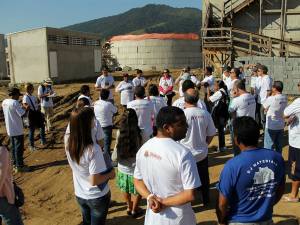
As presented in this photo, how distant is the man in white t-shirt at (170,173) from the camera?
313cm

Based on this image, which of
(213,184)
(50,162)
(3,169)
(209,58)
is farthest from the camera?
(209,58)

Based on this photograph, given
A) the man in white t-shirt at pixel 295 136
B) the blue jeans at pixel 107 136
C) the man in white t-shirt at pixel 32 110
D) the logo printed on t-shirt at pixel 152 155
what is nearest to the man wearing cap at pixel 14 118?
the man in white t-shirt at pixel 32 110

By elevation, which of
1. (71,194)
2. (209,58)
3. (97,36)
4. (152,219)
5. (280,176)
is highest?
(97,36)

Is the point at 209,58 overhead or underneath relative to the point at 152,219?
overhead

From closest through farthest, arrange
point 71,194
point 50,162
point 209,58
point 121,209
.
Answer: point 121,209 < point 71,194 < point 50,162 < point 209,58

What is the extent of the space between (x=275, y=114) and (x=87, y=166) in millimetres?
4335

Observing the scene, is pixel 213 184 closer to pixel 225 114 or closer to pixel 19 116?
pixel 225 114

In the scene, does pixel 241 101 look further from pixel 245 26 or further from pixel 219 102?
pixel 245 26

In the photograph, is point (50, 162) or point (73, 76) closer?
point (50, 162)

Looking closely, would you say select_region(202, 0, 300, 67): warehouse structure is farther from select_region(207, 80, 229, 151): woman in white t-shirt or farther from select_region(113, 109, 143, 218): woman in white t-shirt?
select_region(113, 109, 143, 218): woman in white t-shirt

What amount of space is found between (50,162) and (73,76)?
16691 millimetres

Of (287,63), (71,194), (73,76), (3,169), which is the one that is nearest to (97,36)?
(73,76)

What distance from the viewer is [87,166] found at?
4039mm

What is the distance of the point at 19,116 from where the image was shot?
9.44 metres
